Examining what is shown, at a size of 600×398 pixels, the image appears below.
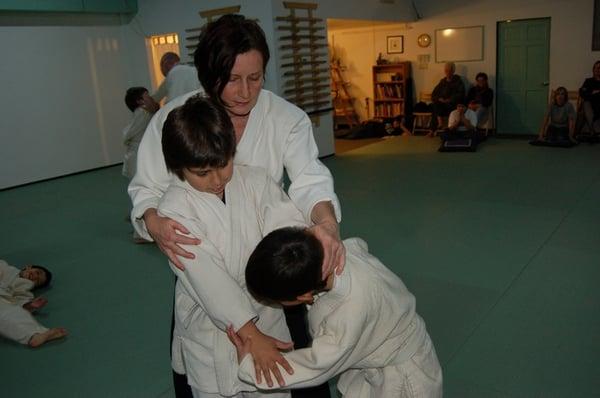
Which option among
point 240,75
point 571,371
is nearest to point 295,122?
point 240,75

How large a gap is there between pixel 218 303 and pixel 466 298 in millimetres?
2409

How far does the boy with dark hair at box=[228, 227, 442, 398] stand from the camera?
121cm

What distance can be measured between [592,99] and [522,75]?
54.9 inches

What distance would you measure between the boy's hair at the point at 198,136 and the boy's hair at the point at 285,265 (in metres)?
0.23

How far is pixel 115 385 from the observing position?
2615 millimetres

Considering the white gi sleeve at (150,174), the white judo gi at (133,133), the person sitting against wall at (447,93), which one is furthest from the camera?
the person sitting against wall at (447,93)

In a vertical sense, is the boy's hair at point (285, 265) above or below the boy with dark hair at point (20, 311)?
above

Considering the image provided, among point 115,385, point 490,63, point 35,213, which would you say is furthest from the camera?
point 490,63

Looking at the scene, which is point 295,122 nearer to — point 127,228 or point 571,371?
point 571,371

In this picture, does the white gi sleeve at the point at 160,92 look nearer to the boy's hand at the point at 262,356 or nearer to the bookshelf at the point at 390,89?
the boy's hand at the point at 262,356

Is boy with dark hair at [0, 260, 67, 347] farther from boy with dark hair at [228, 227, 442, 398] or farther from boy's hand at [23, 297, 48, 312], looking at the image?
boy with dark hair at [228, 227, 442, 398]

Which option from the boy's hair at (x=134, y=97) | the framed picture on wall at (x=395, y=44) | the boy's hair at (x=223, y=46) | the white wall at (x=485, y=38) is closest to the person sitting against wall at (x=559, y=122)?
the white wall at (x=485, y=38)

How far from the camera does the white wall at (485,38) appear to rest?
8789 mm

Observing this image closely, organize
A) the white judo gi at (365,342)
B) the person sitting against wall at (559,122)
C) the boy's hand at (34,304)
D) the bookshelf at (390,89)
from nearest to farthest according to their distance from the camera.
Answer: the white judo gi at (365,342)
the boy's hand at (34,304)
the person sitting against wall at (559,122)
the bookshelf at (390,89)
